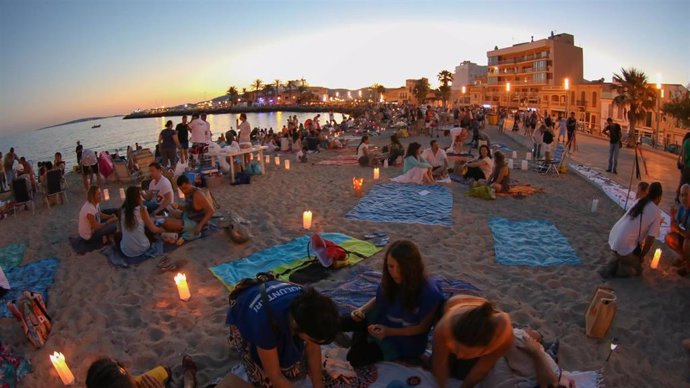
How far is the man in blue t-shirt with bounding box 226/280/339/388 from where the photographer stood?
214 cm

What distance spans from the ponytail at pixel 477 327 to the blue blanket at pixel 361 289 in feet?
6.72

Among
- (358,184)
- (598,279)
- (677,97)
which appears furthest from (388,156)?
(677,97)

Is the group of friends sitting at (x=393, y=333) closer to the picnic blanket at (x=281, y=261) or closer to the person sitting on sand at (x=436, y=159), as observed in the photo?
the picnic blanket at (x=281, y=261)

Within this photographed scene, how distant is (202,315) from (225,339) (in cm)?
62

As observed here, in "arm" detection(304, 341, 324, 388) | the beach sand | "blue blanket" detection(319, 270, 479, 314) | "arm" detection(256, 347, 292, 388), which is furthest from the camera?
"blue blanket" detection(319, 270, 479, 314)

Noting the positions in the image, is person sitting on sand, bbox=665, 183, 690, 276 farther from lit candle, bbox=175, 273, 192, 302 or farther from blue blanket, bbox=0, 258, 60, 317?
blue blanket, bbox=0, 258, 60, 317

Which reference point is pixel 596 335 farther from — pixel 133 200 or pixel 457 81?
pixel 457 81

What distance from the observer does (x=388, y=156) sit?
44.5 feet

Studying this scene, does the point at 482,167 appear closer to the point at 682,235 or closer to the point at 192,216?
the point at 682,235

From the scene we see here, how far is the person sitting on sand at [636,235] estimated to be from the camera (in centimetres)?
473

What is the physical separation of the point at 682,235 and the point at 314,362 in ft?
16.2

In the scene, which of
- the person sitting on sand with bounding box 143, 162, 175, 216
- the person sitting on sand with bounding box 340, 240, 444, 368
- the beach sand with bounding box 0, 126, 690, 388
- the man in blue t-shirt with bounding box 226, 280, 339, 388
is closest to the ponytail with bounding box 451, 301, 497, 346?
the person sitting on sand with bounding box 340, 240, 444, 368

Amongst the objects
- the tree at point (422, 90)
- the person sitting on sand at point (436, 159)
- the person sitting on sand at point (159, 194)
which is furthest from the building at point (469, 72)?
the person sitting on sand at point (159, 194)

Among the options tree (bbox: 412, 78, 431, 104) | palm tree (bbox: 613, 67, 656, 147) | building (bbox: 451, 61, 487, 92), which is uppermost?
building (bbox: 451, 61, 487, 92)
